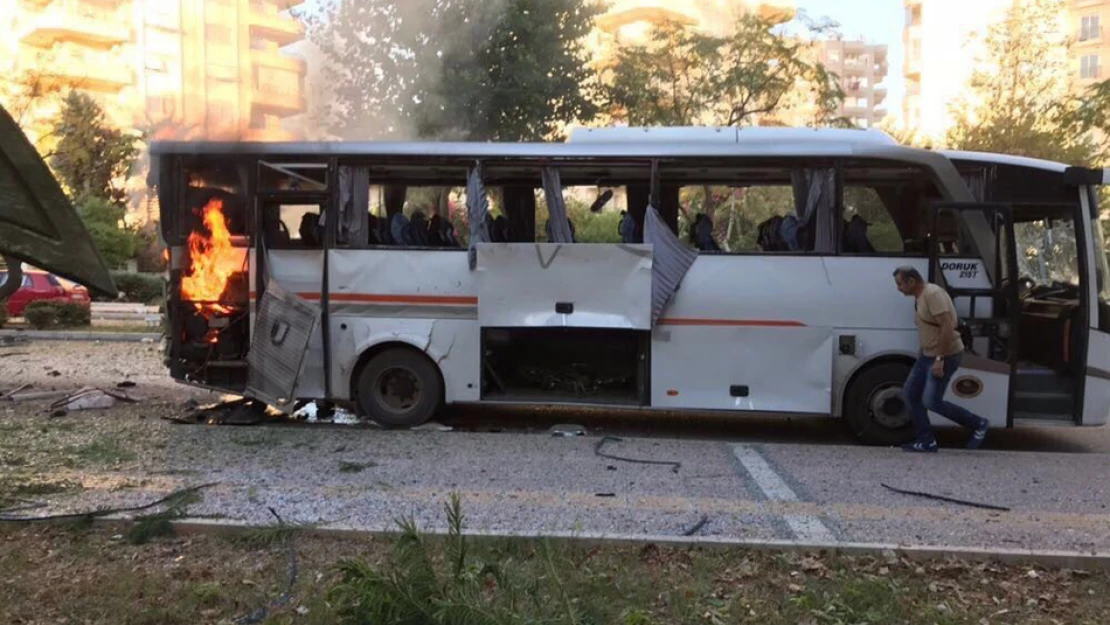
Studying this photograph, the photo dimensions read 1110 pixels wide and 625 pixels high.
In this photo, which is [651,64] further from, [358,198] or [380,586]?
[380,586]

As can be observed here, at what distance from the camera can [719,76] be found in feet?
56.5

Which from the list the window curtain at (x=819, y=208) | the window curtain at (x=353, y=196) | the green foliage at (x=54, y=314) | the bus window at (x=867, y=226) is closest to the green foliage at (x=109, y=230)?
the green foliage at (x=54, y=314)

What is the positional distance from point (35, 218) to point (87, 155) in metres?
18.4

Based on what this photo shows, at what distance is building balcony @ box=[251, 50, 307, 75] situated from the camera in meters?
5.34

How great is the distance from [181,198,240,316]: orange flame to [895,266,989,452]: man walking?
21.8ft

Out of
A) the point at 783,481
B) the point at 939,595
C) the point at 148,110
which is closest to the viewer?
the point at 939,595

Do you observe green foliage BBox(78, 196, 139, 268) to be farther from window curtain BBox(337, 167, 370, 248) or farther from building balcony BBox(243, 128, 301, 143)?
building balcony BBox(243, 128, 301, 143)

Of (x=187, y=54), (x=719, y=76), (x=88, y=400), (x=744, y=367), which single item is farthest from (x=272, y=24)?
(x=719, y=76)

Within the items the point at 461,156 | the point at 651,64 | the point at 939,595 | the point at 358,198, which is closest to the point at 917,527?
the point at 939,595

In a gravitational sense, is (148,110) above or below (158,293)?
above

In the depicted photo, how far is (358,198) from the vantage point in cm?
861

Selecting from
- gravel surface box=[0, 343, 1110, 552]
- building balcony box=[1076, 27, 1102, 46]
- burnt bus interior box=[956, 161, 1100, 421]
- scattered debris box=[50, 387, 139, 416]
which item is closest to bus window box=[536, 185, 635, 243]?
gravel surface box=[0, 343, 1110, 552]

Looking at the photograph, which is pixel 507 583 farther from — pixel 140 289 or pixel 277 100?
pixel 140 289

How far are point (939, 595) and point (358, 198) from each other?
6.43 metres
